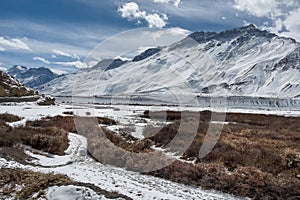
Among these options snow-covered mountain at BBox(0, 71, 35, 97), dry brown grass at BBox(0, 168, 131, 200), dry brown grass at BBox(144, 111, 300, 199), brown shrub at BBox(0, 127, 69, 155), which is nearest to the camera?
dry brown grass at BBox(0, 168, 131, 200)

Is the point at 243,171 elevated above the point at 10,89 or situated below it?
below

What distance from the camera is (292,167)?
19672 mm

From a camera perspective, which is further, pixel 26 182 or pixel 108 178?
pixel 108 178

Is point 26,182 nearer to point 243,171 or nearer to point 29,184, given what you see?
point 29,184

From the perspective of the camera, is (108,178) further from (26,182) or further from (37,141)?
(37,141)

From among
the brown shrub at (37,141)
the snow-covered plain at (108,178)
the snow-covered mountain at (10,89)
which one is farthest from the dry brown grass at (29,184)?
the snow-covered mountain at (10,89)

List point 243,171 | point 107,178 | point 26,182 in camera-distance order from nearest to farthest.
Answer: point 26,182
point 107,178
point 243,171

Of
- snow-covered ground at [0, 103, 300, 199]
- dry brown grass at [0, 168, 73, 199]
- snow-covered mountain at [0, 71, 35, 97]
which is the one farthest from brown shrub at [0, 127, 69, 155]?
snow-covered mountain at [0, 71, 35, 97]

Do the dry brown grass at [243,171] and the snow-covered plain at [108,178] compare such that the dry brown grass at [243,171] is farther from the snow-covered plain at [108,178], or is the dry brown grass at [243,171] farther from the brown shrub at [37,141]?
the brown shrub at [37,141]

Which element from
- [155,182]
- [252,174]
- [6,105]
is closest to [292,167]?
[252,174]

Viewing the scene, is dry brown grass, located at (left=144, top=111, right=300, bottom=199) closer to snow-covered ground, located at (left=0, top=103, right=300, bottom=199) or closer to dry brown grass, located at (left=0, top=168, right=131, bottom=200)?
snow-covered ground, located at (left=0, top=103, right=300, bottom=199)

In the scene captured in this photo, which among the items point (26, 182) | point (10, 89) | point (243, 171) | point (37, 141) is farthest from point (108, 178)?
point (10, 89)

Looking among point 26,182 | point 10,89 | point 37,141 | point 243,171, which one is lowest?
point 243,171

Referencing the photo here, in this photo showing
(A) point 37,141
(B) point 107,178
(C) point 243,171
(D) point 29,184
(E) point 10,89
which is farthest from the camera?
(E) point 10,89
